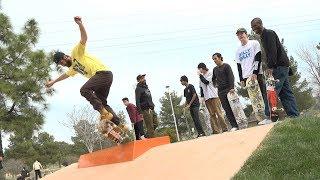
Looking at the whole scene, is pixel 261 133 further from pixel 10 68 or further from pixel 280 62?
pixel 10 68

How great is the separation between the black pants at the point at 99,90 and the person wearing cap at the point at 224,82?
2.08 meters

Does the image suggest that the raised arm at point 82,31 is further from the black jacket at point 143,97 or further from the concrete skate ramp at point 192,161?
the black jacket at point 143,97

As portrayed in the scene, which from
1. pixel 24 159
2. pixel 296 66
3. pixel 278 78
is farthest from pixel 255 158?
pixel 24 159

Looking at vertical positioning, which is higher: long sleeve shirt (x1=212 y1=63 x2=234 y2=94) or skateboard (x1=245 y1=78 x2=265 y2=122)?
long sleeve shirt (x1=212 y1=63 x2=234 y2=94)

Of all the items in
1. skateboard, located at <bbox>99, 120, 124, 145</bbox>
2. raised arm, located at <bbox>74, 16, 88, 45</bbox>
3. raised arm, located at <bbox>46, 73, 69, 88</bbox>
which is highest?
raised arm, located at <bbox>74, 16, 88, 45</bbox>

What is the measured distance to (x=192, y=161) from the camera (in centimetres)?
593

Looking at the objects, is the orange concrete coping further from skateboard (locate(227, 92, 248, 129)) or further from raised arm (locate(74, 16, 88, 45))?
raised arm (locate(74, 16, 88, 45))

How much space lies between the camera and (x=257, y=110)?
7.88 meters

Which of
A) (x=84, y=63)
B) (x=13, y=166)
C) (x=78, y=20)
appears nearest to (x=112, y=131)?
(x=84, y=63)

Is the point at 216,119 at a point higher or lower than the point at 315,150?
higher

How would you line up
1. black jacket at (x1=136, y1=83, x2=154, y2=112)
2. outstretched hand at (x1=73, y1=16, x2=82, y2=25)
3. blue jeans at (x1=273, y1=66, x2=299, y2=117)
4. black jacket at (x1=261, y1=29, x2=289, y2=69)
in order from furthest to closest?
black jacket at (x1=136, y1=83, x2=154, y2=112) → blue jeans at (x1=273, y1=66, x2=299, y2=117) → black jacket at (x1=261, y1=29, x2=289, y2=69) → outstretched hand at (x1=73, y1=16, x2=82, y2=25)

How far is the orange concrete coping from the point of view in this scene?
23.6 ft

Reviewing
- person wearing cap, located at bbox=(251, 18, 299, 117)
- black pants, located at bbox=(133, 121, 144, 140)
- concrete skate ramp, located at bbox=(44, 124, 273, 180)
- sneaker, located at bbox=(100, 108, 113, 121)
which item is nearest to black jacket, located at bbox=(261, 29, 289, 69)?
person wearing cap, located at bbox=(251, 18, 299, 117)

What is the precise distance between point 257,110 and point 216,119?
203cm
